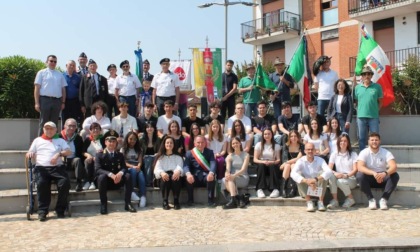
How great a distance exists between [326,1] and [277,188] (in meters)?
23.0

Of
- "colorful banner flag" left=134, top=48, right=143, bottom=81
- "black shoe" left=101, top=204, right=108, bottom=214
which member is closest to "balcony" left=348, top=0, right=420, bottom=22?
"colorful banner flag" left=134, top=48, right=143, bottom=81

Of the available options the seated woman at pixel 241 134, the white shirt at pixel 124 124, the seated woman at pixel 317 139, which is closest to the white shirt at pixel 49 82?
the white shirt at pixel 124 124

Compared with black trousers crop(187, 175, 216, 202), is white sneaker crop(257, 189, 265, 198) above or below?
below

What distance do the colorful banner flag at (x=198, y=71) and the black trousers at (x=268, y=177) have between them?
6513 millimetres

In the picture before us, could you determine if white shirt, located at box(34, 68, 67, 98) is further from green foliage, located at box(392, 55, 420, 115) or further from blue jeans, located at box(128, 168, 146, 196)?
green foliage, located at box(392, 55, 420, 115)

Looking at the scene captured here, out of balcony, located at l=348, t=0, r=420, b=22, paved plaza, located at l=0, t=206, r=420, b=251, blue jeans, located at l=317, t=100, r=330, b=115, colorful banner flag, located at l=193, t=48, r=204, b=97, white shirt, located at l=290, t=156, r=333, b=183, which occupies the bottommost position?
paved plaza, located at l=0, t=206, r=420, b=251

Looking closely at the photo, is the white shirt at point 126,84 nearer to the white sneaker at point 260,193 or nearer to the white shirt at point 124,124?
the white shirt at point 124,124

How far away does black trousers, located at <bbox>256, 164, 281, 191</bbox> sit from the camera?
9016 millimetres

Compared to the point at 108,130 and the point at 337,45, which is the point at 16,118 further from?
the point at 337,45

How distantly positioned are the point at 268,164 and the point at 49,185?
13.9 feet

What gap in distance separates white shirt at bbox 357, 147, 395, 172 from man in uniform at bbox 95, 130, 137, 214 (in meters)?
4.53

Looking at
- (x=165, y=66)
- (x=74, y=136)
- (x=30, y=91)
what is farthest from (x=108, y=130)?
(x=30, y=91)

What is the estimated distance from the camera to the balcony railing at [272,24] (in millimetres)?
30281

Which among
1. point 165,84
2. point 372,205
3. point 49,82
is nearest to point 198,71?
Result: point 165,84
